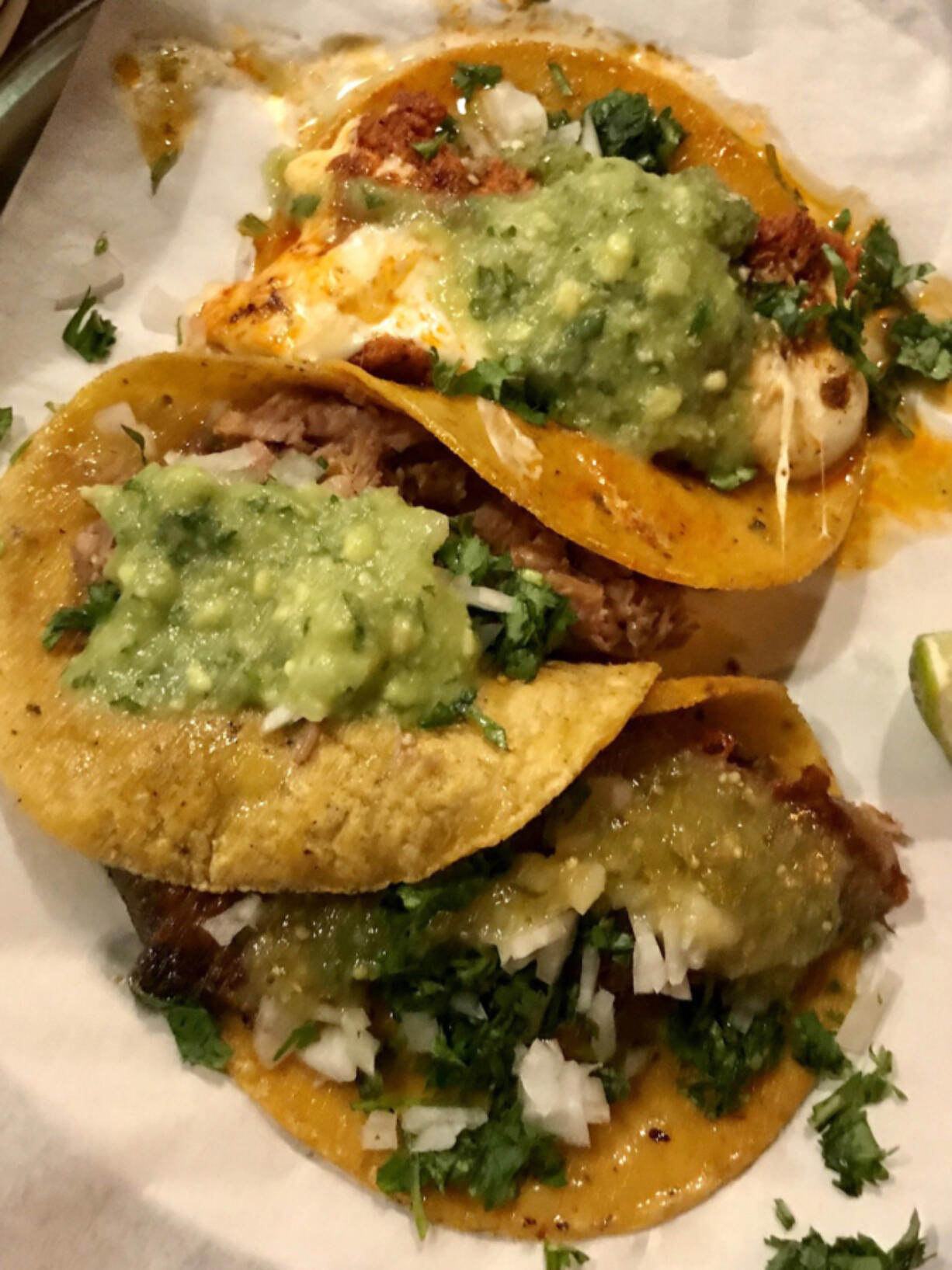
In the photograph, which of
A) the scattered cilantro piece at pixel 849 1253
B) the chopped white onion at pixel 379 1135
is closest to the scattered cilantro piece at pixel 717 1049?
the scattered cilantro piece at pixel 849 1253

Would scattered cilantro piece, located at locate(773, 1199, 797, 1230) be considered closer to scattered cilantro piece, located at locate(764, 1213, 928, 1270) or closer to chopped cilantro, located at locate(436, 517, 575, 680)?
scattered cilantro piece, located at locate(764, 1213, 928, 1270)

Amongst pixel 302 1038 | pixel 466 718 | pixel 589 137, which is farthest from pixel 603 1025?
pixel 589 137

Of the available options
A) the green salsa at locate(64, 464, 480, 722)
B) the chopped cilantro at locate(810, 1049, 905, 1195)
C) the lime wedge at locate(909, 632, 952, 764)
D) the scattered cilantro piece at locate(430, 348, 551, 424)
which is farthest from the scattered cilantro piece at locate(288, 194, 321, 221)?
the chopped cilantro at locate(810, 1049, 905, 1195)

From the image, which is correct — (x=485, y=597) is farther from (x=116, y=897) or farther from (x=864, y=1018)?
(x=864, y=1018)

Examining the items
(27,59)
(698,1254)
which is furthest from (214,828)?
(27,59)

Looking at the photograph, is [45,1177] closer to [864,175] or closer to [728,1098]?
[728,1098]
